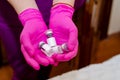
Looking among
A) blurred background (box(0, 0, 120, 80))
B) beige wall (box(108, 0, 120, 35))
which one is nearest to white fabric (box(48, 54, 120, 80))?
blurred background (box(0, 0, 120, 80))

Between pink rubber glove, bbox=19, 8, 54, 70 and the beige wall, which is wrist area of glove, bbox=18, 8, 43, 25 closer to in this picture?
pink rubber glove, bbox=19, 8, 54, 70

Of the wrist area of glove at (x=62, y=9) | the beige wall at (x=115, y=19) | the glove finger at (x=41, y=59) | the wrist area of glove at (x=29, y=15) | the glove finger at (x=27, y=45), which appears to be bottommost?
the beige wall at (x=115, y=19)

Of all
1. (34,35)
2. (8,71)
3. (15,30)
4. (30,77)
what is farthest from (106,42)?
(34,35)

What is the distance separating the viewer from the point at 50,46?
55 cm

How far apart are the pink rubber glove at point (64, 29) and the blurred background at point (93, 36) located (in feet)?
1.08

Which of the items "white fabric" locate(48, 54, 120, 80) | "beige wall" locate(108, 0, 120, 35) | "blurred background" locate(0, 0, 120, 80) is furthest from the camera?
"beige wall" locate(108, 0, 120, 35)

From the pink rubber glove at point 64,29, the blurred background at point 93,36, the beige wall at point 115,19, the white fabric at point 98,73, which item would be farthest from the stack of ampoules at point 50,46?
the beige wall at point 115,19

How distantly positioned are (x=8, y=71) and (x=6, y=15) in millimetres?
750

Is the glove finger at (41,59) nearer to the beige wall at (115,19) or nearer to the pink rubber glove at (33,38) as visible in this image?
the pink rubber glove at (33,38)

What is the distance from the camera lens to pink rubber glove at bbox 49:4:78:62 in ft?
1.85

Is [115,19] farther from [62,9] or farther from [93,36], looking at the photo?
[62,9]

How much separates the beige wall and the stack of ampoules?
3.48ft

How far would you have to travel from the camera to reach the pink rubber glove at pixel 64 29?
0.56 meters

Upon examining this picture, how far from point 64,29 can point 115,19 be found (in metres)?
1.11
